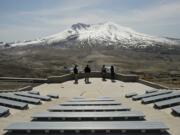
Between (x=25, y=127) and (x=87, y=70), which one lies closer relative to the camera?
(x=25, y=127)

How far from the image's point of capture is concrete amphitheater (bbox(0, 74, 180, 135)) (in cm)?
1434

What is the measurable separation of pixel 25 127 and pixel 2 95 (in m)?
10.3

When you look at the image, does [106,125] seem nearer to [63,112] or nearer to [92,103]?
[63,112]

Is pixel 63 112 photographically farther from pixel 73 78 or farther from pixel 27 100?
pixel 73 78

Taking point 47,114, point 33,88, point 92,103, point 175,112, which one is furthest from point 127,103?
point 33,88

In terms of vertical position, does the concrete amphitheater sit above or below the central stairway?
below

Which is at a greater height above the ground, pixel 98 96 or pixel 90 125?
pixel 90 125

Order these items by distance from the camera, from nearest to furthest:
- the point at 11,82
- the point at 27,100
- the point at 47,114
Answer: the point at 47,114, the point at 27,100, the point at 11,82

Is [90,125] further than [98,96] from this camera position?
No

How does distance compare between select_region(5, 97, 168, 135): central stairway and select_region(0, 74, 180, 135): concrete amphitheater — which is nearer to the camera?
select_region(5, 97, 168, 135): central stairway

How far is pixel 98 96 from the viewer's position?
2559cm

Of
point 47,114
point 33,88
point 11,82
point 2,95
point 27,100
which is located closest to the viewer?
point 47,114

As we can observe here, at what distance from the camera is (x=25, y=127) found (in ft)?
41.6

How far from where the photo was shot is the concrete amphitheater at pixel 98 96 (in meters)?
14.3
